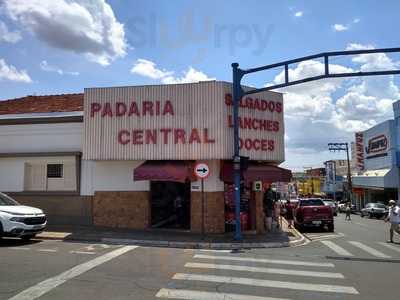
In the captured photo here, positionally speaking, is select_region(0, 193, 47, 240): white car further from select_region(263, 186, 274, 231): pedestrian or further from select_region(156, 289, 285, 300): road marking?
select_region(263, 186, 274, 231): pedestrian

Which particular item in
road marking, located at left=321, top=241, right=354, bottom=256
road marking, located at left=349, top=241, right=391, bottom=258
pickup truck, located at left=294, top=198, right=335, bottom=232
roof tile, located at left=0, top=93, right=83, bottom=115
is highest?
roof tile, located at left=0, top=93, right=83, bottom=115

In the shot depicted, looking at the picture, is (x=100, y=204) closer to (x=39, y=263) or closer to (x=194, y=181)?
(x=194, y=181)

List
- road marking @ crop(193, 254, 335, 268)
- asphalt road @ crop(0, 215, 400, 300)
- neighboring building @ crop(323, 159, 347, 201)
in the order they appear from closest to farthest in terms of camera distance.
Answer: asphalt road @ crop(0, 215, 400, 300) → road marking @ crop(193, 254, 335, 268) → neighboring building @ crop(323, 159, 347, 201)

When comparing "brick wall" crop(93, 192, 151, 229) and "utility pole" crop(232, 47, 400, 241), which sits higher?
"utility pole" crop(232, 47, 400, 241)

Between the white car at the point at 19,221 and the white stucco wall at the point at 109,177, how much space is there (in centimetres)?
484

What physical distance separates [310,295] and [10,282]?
18.1 feet

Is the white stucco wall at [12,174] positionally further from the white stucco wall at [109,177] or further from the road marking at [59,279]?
the road marking at [59,279]

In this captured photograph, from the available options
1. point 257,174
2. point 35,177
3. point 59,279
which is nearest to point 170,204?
point 257,174

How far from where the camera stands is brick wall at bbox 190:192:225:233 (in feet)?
62.7

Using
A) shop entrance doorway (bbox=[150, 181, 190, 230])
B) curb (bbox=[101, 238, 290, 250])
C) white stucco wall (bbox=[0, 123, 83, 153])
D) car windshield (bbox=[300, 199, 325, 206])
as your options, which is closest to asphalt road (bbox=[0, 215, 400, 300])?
curb (bbox=[101, 238, 290, 250])

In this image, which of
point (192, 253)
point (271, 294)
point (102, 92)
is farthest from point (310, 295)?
point (102, 92)

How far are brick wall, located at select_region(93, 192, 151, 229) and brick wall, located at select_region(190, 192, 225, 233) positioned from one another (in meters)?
2.15

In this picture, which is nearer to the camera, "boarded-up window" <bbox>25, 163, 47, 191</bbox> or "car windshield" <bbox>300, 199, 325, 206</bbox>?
"boarded-up window" <bbox>25, 163, 47, 191</bbox>

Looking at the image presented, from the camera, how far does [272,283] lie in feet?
31.1
